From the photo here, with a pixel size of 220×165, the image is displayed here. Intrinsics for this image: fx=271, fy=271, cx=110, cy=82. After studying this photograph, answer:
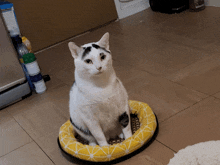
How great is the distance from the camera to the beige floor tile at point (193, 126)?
1.19 meters

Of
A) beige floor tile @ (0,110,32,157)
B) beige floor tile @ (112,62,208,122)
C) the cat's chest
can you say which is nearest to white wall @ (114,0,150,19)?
beige floor tile @ (112,62,208,122)

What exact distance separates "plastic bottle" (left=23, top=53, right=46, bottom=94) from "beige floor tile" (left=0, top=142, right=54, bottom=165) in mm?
672

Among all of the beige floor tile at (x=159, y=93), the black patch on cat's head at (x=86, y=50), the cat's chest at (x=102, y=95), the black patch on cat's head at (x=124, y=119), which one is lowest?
the beige floor tile at (x=159, y=93)

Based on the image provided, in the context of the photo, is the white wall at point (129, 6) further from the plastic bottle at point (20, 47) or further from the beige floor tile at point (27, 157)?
the beige floor tile at point (27, 157)

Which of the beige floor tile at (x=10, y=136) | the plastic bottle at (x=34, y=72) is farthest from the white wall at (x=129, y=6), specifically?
the beige floor tile at (x=10, y=136)

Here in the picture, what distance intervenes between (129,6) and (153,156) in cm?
267

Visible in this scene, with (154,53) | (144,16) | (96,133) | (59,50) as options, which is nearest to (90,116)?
(96,133)

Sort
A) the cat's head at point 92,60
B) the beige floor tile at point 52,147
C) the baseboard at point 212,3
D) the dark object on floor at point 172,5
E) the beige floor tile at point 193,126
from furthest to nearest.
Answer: the dark object on floor at point 172,5 → the baseboard at point 212,3 → the beige floor tile at point 52,147 → the beige floor tile at point 193,126 → the cat's head at point 92,60

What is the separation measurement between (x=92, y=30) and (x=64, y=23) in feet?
1.19

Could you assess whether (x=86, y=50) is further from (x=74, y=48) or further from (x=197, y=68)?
(x=197, y=68)

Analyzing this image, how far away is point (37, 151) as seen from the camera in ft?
4.68

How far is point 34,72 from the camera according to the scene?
6.68ft

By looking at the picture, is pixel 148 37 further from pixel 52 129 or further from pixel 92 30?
pixel 52 129

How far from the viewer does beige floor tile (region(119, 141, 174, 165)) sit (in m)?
1.13
